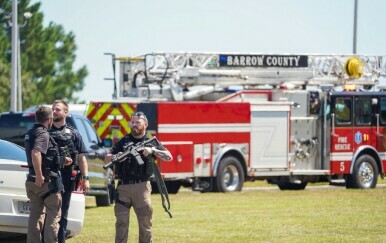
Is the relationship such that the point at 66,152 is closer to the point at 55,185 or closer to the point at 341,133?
the point at 55,185

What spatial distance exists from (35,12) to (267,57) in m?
50.0

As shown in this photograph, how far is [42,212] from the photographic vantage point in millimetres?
14336

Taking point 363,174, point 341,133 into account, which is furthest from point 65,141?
point 363,174

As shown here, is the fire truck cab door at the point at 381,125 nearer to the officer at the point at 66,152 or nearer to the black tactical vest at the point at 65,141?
the officer at the point at 66,152

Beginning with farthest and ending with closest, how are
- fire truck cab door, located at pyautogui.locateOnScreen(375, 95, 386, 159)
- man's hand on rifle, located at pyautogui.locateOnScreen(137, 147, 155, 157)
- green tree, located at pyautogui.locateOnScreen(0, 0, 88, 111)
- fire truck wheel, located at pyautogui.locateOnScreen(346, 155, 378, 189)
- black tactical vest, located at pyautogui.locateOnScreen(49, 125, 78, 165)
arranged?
green tree, located at pyautogui.locateOnScreen(0, 0, 88, 111) < fire truck cab door, located at pyautogui.locateOnScreen(375, 95, 386, 159) < fire truck wheel, located at pyautogui.locateOnScreen(346, 155, 378, 189) < black tactical vest, located at pyautogui.locateOnScreen(49, 125, 78, 165) < man's hand on rifle, located at pyautogui.locateOnScreen(137, 147, 155, 157)

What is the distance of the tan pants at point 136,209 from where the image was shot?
14.1m

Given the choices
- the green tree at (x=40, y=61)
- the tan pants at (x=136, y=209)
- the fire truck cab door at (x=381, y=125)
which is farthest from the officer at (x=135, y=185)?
the green tree at (x=40, y=61)

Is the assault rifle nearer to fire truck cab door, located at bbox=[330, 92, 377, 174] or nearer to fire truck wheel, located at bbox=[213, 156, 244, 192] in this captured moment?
fire truck wheel, located at bbox=[213, 156, 244, 192]

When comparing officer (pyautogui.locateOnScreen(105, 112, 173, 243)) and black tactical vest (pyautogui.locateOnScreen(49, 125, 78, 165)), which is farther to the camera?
black tactical vest (pyautogui.locateOnScreen(49, 125, 78, 165))

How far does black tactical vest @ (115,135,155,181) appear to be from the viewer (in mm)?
14055

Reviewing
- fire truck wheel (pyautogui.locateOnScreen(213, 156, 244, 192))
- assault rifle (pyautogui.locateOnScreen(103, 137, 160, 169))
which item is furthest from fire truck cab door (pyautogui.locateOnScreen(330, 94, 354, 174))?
assault rifle (pyautogui.locateOnScreen(103, 137, 160, 169))

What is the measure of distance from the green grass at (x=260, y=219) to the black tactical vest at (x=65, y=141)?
2.57m

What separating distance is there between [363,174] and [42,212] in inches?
648

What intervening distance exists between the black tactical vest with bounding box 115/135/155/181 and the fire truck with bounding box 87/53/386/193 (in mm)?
12135
